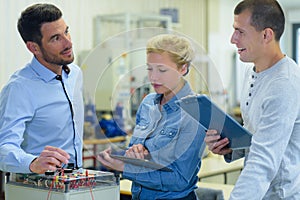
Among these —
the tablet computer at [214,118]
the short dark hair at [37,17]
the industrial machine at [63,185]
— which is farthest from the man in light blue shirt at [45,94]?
the tablet computer at [214,118]

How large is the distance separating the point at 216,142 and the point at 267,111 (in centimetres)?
27

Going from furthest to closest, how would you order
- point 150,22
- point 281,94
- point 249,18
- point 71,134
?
point 150,22 < point 71,134 < point 249,18 < point 281,94

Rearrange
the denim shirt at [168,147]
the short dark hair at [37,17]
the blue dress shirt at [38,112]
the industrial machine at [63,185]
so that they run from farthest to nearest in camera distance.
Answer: the short dark hair at [37,17] → the blue dress shirt at [38,112] → the denim shirt at [168,147] → the industrial machine at [63,185]

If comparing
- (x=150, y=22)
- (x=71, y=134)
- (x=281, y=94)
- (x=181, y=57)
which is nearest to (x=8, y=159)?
(x=71, y=134)

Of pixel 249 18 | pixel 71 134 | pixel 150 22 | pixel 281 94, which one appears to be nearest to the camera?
pixel 281 94

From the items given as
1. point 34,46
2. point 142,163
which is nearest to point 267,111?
point 142,163

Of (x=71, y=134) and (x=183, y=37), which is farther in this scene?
(x=71, y=134)

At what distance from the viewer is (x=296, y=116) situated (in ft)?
6.19

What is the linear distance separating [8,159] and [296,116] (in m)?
1.07

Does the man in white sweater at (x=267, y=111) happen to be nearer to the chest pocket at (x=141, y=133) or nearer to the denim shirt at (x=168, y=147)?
the denim shirt at (x=168, y=147)

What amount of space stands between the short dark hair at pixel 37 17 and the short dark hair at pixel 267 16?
84 centimetres

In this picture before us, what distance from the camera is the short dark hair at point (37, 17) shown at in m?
2.33

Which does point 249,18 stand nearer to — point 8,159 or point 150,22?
point 8,159

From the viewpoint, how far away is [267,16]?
6.53ft
